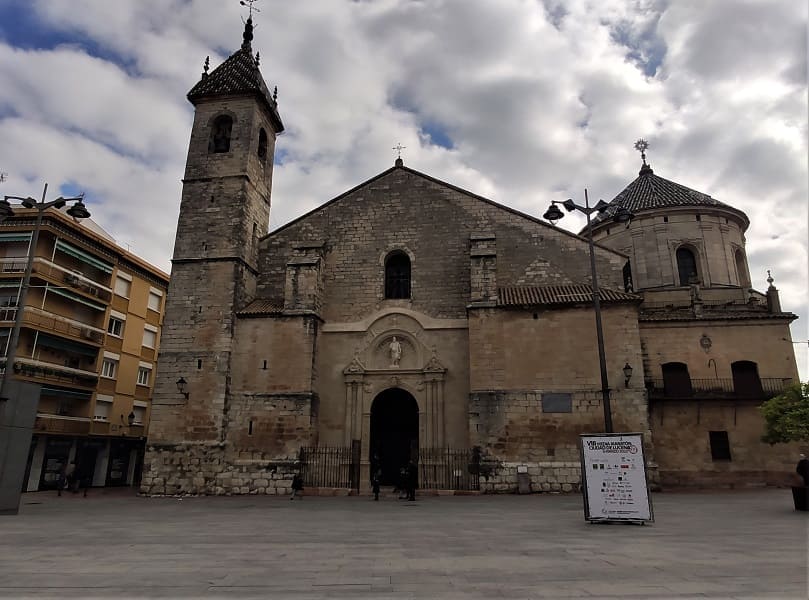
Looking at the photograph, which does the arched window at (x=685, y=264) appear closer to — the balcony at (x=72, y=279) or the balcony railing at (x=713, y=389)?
the balcony railing at (x=713, y=389)

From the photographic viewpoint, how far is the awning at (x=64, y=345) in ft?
82.7

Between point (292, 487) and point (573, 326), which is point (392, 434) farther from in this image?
point (573, 326)

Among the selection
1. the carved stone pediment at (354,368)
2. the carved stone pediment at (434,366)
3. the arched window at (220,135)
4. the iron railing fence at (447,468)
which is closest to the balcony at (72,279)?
the arched window at (220,135)

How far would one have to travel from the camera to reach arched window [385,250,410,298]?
21.9 metres

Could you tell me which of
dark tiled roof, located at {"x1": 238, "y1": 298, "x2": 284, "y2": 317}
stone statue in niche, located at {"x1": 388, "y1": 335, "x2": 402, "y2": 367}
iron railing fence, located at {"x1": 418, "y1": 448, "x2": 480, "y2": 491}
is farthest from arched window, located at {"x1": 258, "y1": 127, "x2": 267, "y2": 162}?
iron railing fence, located at {"x1": 418, "y1": 448, "x2": 480, "y2": 491}

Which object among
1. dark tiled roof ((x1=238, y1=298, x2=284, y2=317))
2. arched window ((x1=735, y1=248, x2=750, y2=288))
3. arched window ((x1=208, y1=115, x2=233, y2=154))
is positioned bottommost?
dark tiled roof ((x1=238, y1=298, x2=284, y2=317))

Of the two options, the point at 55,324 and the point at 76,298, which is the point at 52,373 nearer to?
the point at 55,324

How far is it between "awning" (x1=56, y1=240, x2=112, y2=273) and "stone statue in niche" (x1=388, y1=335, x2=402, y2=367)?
17808 mm

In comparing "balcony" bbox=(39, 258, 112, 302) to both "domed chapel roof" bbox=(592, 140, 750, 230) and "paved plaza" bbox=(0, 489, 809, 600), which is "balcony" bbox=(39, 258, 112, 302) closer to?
"paved plaza" bbox=(0, 489, 809, 600)

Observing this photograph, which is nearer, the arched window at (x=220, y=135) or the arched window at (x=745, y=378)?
the arched window at (x=745, y=378)

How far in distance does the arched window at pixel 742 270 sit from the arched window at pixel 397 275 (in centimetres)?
1807

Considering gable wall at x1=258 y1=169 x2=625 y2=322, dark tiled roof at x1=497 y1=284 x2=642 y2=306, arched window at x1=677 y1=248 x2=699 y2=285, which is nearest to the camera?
dark tiled roof at x1=497 y1=284 x2=642 y2=306

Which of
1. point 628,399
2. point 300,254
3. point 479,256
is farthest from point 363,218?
point 628,399

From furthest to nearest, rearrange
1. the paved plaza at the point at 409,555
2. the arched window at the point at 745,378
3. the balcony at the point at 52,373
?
the balcony at the point at 52,373 < the arched window at the point at 745,378 < the paved plaza at the point at 409,555
